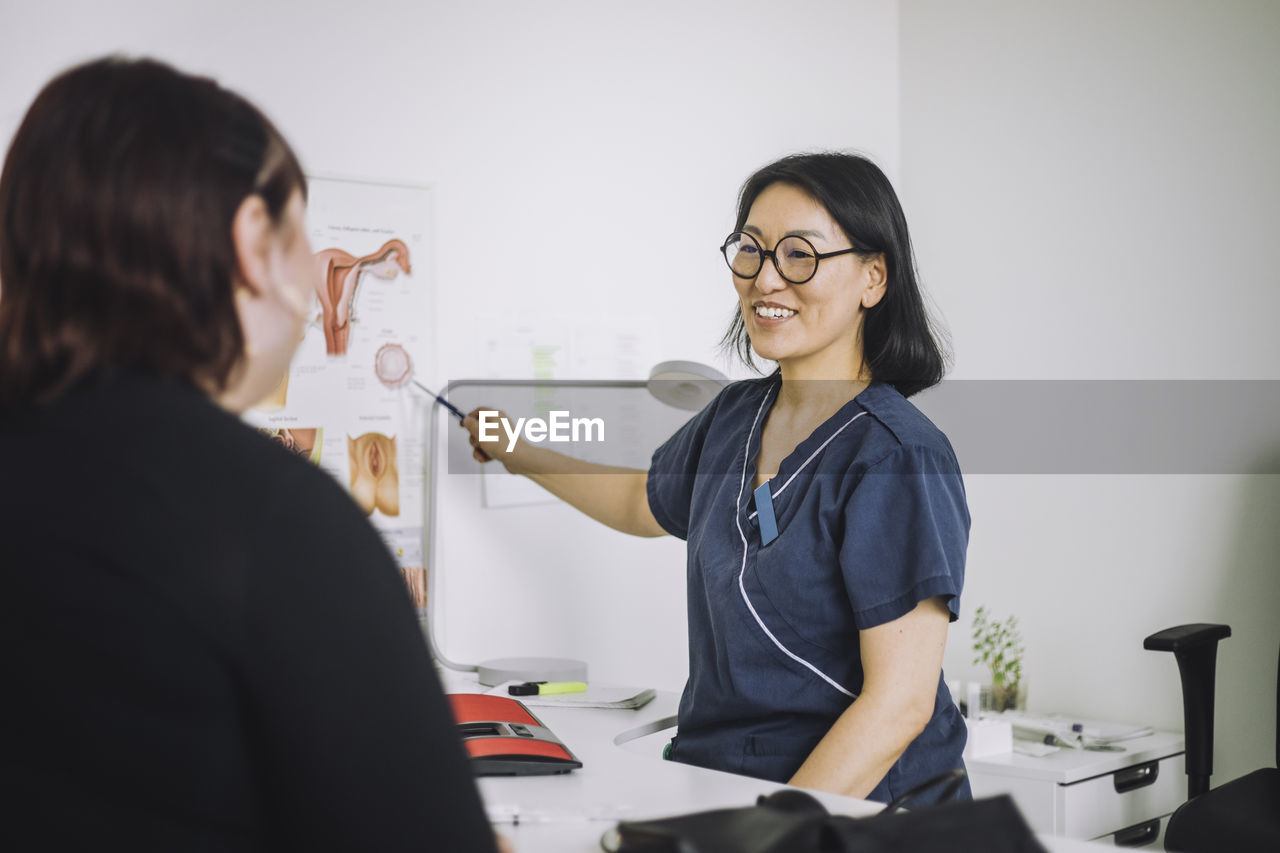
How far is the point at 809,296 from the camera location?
1491 millimetres

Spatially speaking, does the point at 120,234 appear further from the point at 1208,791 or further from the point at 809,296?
the point at 1208,791

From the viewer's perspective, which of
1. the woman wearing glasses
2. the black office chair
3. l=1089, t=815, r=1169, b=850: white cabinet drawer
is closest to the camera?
the woman wearing glasses

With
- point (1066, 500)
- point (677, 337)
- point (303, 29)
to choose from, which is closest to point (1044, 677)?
point (1066, 500)

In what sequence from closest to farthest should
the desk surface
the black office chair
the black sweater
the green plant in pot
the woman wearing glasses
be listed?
the black sweater
the desk surface
the woman wearing glasses
the black office chair
the green plant in pot

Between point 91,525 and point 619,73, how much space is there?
2.05 m

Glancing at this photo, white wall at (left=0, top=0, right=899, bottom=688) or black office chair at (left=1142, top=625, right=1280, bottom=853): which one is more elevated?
white wall at (left=0, top=0, right=899, bottom=688)

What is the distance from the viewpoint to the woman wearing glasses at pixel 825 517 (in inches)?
50.9

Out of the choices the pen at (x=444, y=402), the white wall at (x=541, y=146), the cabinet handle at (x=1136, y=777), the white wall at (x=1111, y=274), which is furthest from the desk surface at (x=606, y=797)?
the white wall at (x=1111, y=274)

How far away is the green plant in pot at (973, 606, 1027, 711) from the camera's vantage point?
263 centimetres

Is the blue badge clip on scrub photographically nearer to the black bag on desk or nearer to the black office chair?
the black bag on desk

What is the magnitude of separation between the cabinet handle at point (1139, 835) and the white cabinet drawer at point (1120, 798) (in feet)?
0.04

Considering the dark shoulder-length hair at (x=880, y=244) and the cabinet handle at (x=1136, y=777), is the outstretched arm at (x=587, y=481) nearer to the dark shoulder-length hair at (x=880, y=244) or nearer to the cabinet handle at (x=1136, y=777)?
the dark shoulder-length hair at (x=880, y=244)

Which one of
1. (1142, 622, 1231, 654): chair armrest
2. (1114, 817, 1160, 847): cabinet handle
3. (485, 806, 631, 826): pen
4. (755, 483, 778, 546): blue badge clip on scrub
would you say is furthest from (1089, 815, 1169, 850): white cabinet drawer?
(485, 806, 631, 826): pen

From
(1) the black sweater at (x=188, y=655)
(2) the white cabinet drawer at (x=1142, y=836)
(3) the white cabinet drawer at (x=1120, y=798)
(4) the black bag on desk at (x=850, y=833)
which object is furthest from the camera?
(2) the white cabinet drawer at (x=1142, y=836)
